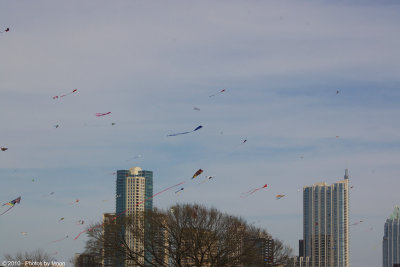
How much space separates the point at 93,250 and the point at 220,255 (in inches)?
485

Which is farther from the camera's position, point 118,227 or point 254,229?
point 254,229

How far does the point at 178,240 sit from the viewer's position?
74.8 meters

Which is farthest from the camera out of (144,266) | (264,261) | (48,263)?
(48,263)

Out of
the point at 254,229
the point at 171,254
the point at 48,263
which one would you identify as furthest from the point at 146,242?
the point at 48,263

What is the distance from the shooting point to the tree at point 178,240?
74.8 m

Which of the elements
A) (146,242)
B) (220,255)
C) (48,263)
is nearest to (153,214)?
(146,242)

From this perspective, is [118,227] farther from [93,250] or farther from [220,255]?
[220,255]

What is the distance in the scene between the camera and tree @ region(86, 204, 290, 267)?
74.8 meters

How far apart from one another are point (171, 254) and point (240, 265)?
671cm

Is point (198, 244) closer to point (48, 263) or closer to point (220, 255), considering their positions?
point (220, 255)

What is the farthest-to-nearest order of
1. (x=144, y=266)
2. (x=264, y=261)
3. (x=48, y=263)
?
1. (x=48, y=263)
2. (x=264, y=261)
3. (x=144, y=266)

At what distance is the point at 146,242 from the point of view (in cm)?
7638

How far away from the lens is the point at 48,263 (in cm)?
12738

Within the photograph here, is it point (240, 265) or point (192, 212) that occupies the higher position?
point (192, 212)
